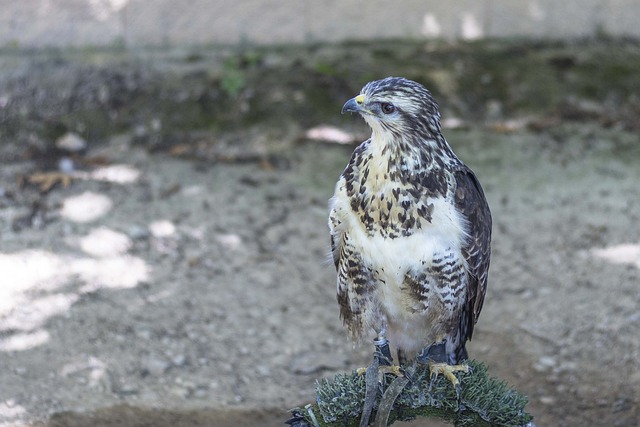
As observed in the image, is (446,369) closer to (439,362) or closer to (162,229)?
(439,362)

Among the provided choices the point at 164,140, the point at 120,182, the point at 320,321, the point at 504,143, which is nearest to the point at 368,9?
the point at 504,143

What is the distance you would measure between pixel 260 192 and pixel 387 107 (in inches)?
111

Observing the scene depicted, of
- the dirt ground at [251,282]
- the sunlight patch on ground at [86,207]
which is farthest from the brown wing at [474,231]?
the sunlight patch on ground at [86,207]

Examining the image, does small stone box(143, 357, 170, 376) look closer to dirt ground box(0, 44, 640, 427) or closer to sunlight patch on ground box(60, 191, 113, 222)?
dirt ground box(0, 44, 640, 427)

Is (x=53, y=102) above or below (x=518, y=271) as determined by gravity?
above

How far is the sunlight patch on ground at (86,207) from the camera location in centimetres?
567

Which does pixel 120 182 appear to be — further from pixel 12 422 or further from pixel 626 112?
pixel 626 112

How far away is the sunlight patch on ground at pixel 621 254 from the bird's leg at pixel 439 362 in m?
2.24

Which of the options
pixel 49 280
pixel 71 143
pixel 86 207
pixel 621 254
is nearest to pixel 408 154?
pixel 49 280

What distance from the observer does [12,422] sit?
13.4ft

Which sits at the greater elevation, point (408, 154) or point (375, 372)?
point (408, 154)

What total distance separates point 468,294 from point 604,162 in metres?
3.28

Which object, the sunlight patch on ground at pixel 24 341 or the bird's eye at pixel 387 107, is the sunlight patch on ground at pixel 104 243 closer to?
the sunlight patch on ground at pixel 24 341

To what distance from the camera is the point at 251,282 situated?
5.33 meters
